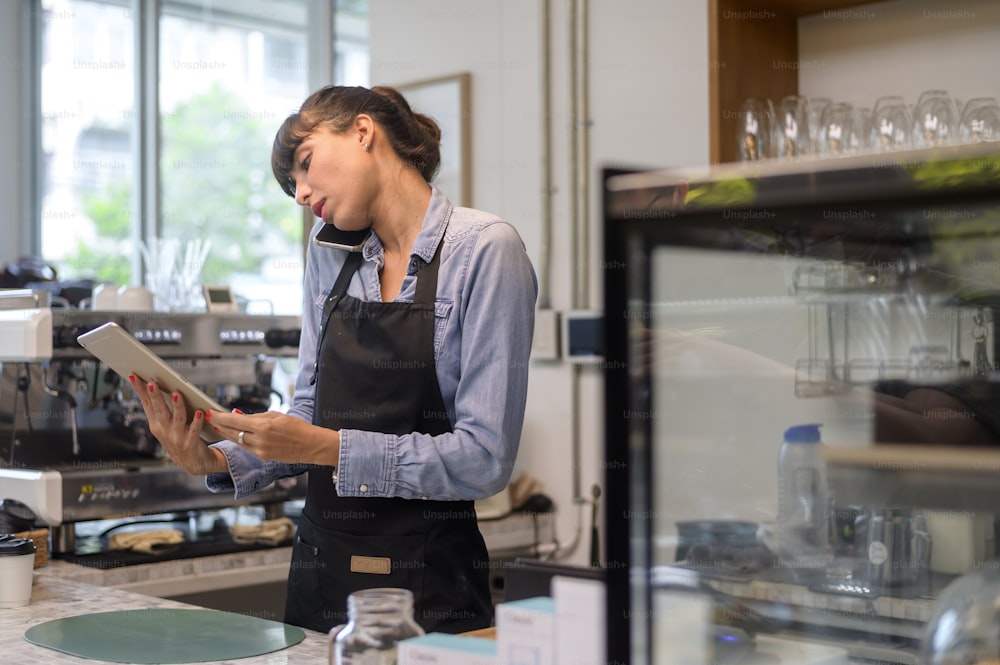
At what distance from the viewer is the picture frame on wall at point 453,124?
3496mm

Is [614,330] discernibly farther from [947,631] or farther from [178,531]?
[178,531]

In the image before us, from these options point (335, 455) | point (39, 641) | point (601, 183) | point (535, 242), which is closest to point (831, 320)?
point (601, 183)

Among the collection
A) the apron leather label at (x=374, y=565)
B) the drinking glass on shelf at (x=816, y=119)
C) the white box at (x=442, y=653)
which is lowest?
the apron leather label at (x=374, y=565)

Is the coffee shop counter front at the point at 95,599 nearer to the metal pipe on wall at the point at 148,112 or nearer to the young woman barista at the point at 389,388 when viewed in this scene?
the young woman barista at the point at 389,388

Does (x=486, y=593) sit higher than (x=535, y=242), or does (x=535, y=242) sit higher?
(x=535, y=242)

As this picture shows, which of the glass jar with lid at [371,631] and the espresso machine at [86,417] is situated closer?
the glass jar with lid at [371,631]

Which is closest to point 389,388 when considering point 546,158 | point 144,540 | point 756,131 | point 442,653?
point 442,653

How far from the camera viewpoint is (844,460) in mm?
876

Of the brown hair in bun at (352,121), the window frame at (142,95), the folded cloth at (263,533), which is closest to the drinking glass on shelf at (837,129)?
the brown hair in bun at (352,121)

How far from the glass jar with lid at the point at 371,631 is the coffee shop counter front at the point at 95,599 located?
1.39 feet

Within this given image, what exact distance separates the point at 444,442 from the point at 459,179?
2096 mm

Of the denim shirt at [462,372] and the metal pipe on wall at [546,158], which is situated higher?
the metal pipe on wall at [546,158]

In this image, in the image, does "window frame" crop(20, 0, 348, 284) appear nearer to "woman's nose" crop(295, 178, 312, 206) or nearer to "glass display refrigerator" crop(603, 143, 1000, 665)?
"woman's nose" crop(295, 178, 312, 206)

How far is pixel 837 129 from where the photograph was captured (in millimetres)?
2205
